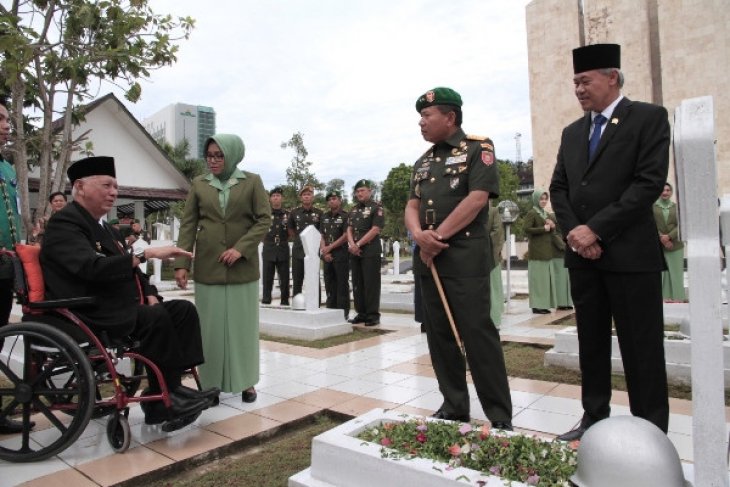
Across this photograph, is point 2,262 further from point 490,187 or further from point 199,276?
point 490,187

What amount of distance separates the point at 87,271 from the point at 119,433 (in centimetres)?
89

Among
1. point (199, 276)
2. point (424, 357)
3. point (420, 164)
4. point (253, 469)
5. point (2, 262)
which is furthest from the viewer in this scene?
point (424, 357)

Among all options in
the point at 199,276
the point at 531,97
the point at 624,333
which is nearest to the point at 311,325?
the point at 199,276

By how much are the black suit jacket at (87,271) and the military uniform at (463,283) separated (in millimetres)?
1655

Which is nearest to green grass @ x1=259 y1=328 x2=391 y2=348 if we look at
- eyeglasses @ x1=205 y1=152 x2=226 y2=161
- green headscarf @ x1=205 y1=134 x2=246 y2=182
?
Answer: green headscarf @ x1=205 y1=134 x2=246 y2=182

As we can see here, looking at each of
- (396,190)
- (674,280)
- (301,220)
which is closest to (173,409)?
(301,220)

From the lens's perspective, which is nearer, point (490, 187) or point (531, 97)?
point (490, 187)

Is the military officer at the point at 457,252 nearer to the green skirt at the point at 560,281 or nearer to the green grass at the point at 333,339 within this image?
the green grass at the point at 333,339

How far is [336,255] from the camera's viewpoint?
25.7 feet

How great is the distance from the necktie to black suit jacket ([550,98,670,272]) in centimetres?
2

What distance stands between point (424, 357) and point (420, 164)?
261cm

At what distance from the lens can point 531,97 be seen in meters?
25.4

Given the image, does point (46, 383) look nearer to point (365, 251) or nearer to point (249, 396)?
point (249, 396)

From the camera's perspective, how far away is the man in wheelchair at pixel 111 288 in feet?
8.93
